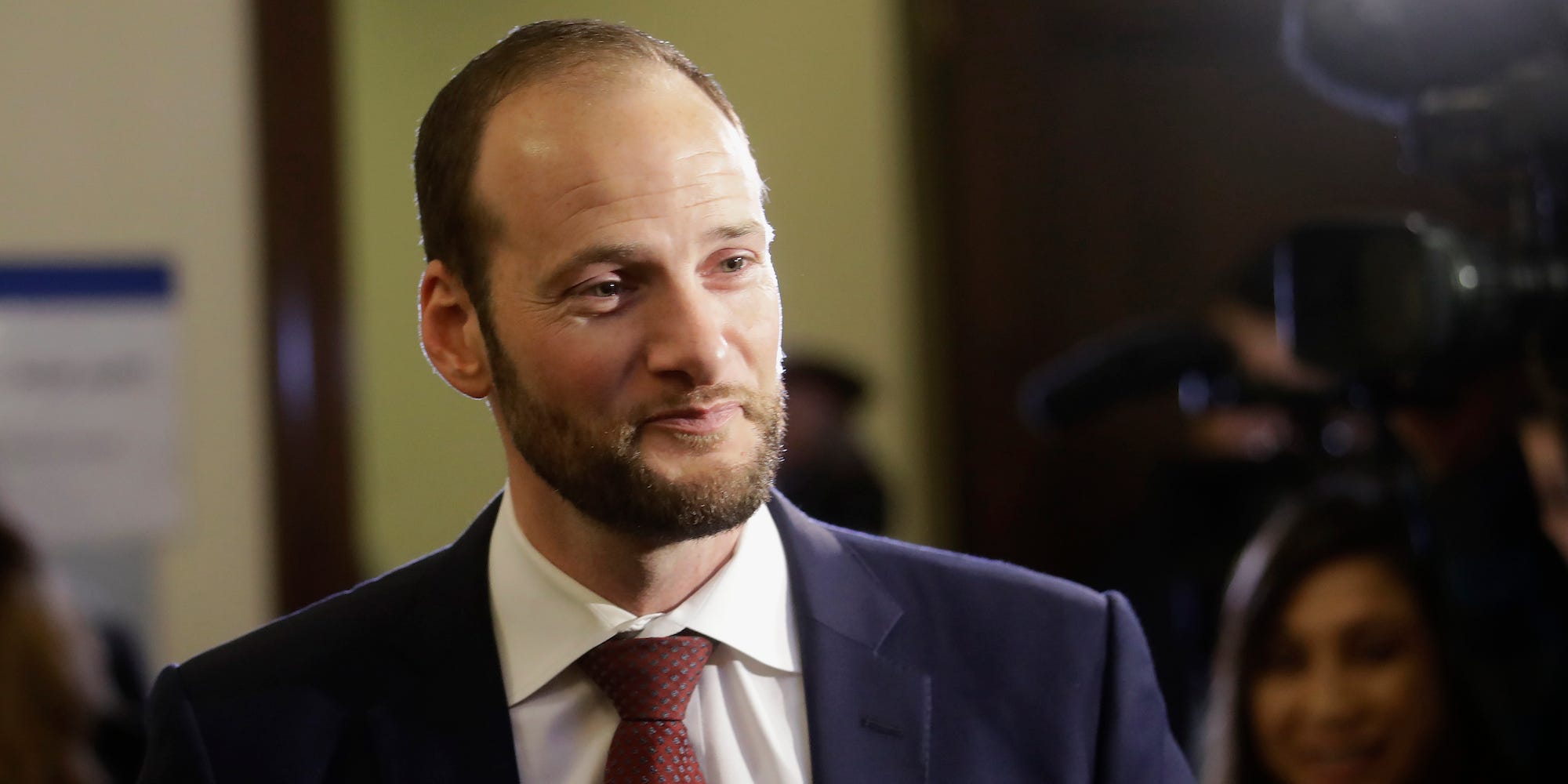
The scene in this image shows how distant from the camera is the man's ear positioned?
0.75 meters

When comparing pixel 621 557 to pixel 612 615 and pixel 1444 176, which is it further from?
pixel 1444 176

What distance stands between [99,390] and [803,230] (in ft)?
3.03

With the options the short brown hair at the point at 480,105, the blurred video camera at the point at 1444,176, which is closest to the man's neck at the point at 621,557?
the short brown hair at the point at 480,105

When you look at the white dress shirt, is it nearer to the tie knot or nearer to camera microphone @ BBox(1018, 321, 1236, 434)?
the tie knot

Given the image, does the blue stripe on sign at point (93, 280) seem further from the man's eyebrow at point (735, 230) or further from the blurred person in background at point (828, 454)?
the man's eyebrow at point (735, 230)

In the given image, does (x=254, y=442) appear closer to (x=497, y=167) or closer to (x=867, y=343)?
(x=867, y=343)

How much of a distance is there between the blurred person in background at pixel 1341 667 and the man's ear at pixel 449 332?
52cm

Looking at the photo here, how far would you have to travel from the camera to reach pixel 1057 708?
29.5 inches

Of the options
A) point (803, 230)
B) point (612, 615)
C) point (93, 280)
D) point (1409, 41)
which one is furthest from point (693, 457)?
point (803, 230)

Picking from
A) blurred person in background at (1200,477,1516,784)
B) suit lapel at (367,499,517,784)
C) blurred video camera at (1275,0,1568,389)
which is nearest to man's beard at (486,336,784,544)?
suit lapel at (367,499,517,784)

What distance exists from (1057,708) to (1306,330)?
0.85ft

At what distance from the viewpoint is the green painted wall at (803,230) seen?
1772mm

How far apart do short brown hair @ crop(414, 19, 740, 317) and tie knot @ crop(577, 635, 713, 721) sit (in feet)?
0.56

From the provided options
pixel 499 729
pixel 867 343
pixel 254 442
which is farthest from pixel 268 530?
pixel 499 729
